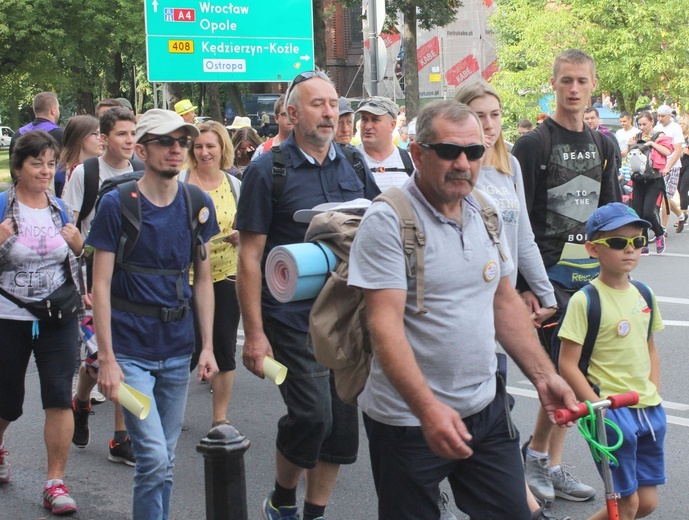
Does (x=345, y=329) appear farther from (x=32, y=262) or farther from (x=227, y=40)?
(x=227, y=40)

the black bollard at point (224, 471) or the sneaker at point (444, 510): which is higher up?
the black bollard at point (224, 471)

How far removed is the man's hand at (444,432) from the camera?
2838 millimetres

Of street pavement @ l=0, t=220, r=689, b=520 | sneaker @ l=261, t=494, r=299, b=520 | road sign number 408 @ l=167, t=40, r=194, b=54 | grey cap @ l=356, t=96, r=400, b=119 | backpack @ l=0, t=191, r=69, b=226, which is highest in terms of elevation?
road sign number 408 @ l=167, t=40, r=194, b=54

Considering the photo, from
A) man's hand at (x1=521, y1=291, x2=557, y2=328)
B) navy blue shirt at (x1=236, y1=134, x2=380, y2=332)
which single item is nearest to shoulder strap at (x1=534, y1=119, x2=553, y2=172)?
man's hand at (x1=521, y1=291, x2=557, y2=328)

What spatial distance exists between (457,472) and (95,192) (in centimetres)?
354

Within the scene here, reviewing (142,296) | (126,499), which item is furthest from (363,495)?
(142,296)

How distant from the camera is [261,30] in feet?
58.4

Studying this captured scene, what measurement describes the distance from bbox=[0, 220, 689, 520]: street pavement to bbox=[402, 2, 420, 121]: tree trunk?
85.4ft

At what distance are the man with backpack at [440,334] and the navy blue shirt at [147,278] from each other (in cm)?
136

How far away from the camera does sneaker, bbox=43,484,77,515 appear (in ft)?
16.9

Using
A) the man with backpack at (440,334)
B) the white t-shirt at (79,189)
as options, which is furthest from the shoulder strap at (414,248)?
the white t-shirt at (79,189)

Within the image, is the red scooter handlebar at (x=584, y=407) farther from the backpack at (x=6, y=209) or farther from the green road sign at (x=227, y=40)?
the green road sign at (x=227, y=40)

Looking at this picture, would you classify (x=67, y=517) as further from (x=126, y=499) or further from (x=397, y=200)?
(x=397, y=200)

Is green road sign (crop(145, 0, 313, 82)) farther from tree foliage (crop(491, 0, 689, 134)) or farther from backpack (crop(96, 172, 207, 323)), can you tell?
backpack (crop(96, 172, 207, 323))
